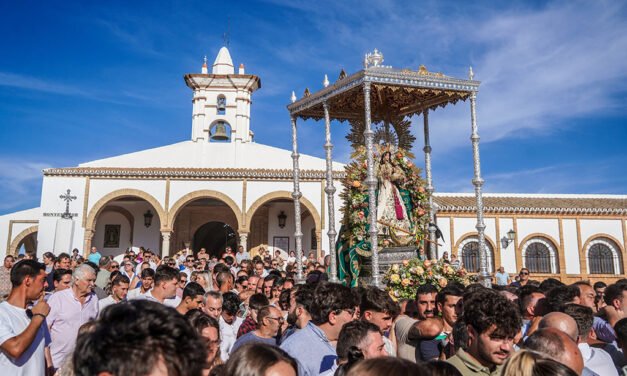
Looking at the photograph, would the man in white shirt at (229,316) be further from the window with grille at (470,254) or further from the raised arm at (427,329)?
the window with grille at (470,254)

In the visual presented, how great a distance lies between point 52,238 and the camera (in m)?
21.1

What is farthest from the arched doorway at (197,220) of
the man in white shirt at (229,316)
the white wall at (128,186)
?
the man in white shirt at (229,316)

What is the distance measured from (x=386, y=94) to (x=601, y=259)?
19.6 metres

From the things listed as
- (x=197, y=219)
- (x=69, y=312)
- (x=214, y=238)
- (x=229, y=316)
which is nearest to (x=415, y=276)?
(x=229, y=316)

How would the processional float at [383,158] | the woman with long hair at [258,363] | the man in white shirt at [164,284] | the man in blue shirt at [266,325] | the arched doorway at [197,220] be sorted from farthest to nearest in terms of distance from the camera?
the arched doorway at [197,220] < the processional float at [383,158] < the man in white shirt at [164,284] < the man in blue shirt at [266,325] < the woman with long hair at [258,363]

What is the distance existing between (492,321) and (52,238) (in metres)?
21.7

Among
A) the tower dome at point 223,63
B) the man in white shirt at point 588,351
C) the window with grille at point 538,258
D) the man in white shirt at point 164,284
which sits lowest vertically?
the man in white shirt at point 588,351

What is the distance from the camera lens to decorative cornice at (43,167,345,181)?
2184 cm

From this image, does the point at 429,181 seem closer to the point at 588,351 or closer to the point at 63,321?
the point at 588,351

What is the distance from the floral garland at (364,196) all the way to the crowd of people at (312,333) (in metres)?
4.66

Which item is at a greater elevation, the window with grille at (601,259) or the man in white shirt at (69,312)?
the window with grille at (601,259)

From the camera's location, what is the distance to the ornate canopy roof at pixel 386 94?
34.0ft

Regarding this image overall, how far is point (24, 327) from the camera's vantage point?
156 inches

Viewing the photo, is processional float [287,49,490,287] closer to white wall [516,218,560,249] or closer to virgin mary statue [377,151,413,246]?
virgin mary statue [377,151,413,246]
